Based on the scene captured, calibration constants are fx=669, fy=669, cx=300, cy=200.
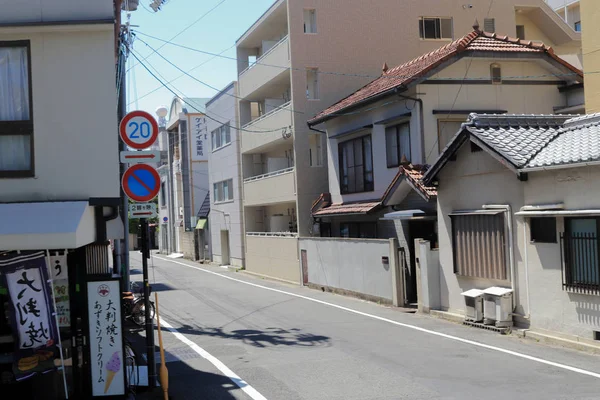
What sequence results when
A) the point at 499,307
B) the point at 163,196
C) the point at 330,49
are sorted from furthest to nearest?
1. the point at 163,196
2. the point at 330,49
3. the point at 499,307

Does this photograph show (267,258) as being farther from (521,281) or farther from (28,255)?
(28,255)

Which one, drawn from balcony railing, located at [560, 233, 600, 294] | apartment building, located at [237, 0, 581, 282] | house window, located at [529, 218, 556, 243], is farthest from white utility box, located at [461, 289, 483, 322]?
apartment building, located at [237, 0, 581, 282]

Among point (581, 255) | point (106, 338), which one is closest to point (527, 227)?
point (581, 255)

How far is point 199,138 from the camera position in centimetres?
5988

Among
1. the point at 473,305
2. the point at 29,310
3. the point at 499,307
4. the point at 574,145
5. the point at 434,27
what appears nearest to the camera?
the point at 29,310

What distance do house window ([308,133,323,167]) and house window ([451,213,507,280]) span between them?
1537 cm

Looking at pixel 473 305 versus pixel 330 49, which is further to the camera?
pixel 330 49

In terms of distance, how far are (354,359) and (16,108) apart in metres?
7.47

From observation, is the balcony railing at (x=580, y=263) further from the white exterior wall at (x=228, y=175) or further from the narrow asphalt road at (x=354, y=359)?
the white exterior wall at (x=228, y=175)

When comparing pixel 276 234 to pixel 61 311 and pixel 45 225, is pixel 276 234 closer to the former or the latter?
pixel 61 311

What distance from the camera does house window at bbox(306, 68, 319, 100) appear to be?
32.7m

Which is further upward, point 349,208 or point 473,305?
point 349,208

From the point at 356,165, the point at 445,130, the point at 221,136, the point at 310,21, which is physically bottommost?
the point at 356,165

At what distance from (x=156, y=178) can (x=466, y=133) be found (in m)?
9.84
